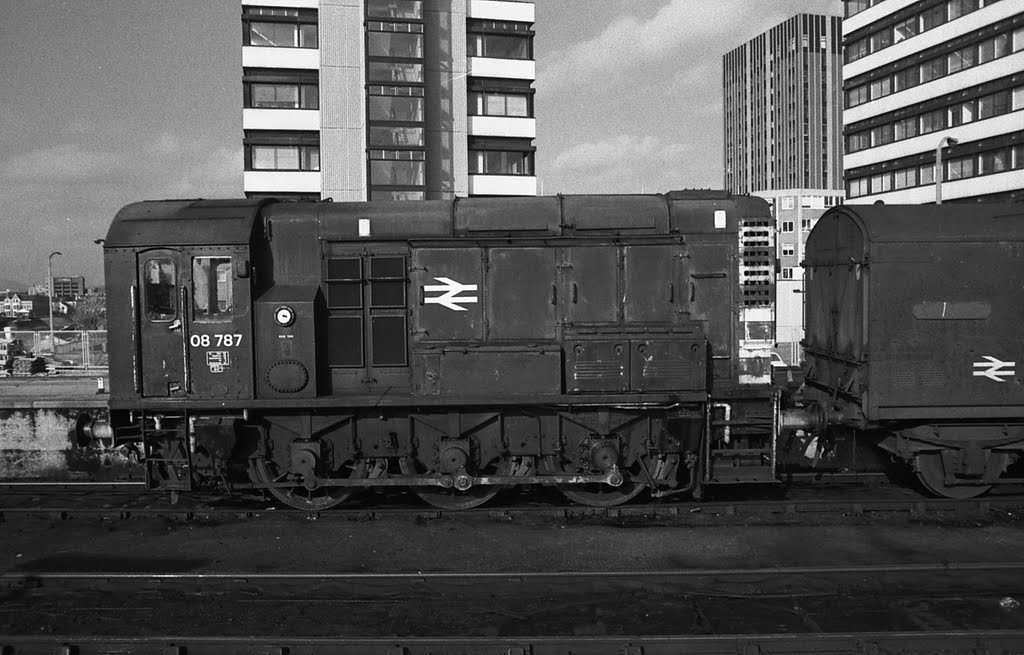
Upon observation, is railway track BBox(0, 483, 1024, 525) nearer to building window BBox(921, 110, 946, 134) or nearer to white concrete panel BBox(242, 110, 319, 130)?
white concrete panel BBox(242, 110, 319, 130)

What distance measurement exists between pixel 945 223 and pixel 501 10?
33327mm

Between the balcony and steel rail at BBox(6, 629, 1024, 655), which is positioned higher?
the balcony

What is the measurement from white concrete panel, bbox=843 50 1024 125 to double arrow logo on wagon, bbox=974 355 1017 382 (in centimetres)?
4272

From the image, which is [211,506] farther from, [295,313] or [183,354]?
[295,313]

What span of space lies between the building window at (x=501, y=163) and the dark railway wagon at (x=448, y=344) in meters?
28.8

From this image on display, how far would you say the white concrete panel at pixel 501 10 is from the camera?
128 feet

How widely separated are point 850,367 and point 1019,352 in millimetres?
2110

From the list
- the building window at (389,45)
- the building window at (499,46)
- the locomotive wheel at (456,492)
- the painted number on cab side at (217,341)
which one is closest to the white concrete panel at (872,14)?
the building window at (499,46)

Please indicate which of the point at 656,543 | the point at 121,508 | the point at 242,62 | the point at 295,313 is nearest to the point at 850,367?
the point at 656,543

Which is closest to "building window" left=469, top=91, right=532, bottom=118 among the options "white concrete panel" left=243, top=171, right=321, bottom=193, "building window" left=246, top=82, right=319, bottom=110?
"building window" left=246, top=82, right=319, bottom=110

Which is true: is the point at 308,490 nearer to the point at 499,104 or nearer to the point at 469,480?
the point at 469,480

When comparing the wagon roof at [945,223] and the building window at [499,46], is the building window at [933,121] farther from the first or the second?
the wagon roof at [945,223]

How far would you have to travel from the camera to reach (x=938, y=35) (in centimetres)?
4891

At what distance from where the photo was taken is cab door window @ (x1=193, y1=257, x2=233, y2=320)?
10.3m
